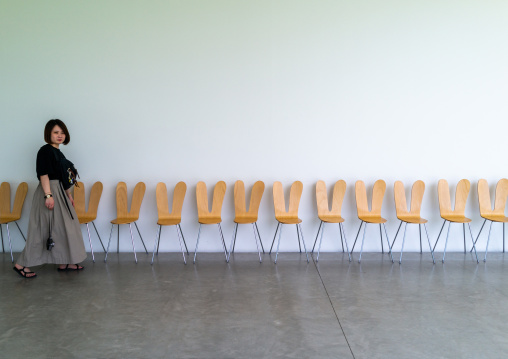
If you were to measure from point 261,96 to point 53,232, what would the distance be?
10.3ft

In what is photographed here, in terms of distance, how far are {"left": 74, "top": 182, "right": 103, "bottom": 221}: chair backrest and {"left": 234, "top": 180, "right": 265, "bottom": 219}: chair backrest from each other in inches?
75.5

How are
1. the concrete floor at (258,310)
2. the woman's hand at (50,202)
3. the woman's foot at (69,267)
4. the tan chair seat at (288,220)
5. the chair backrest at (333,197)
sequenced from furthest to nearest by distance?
the chair backrest at (333,197), the tan chair seat at (288,220), the woman's foot at (69,267), the woman's hand at (50,202), the concrete floor at (258,310)

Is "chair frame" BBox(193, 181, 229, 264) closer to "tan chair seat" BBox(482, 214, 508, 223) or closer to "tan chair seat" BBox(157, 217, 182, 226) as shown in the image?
"tan chair seat" BBox(157, 217, 182, 226)

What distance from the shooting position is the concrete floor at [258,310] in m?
2.60

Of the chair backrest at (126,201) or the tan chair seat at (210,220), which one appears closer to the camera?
the tan chair seat at (210,220)

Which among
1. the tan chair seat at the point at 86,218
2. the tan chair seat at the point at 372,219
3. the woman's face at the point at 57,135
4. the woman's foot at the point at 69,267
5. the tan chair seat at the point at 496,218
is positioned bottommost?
the woman's foot at the point at 69,267

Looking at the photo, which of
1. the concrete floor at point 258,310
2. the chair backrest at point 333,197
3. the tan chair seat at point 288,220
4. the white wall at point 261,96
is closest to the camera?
the concrete floor at point 258,310

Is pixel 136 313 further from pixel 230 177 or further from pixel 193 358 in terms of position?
pixel 230 177

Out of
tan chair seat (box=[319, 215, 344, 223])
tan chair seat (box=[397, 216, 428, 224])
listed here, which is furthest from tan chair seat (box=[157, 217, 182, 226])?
tan chair seat (box=[397, 216, 428, 224])

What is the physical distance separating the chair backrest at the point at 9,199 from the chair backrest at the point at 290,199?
11.5 feet

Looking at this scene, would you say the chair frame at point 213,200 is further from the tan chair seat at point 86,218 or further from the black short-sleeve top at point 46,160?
the black short-sleeve top at point 46,160

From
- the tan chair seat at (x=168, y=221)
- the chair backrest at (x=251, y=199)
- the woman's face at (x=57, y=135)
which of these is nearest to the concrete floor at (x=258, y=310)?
the tan chair seat at (x=168, y=221)

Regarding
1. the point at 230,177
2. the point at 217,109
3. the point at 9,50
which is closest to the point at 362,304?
the point at 230,177

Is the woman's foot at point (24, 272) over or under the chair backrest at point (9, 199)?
under
